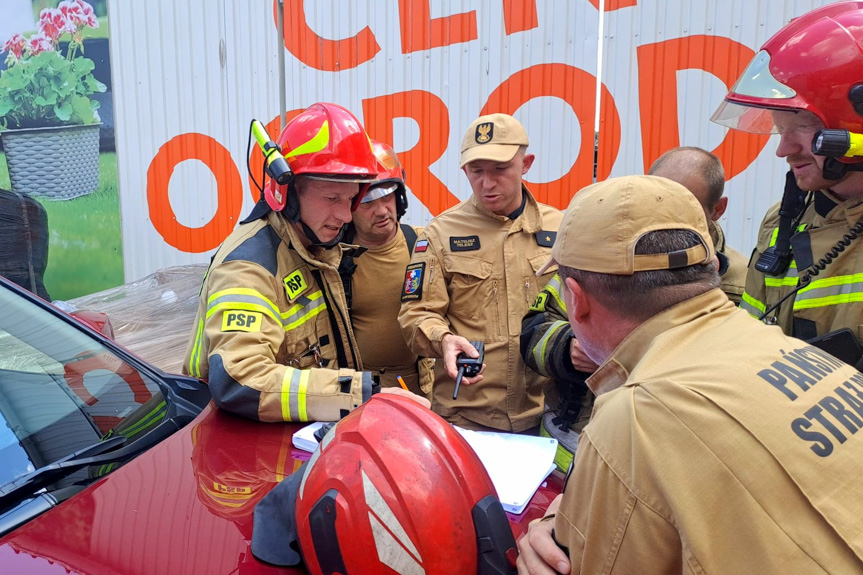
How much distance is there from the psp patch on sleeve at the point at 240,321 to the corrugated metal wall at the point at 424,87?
3.11 metres

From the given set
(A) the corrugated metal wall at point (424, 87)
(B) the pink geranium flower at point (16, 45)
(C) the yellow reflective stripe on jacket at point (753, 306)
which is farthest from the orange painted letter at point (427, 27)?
(B) the pink geranium flower at point (16, 45)

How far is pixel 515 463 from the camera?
1.78m

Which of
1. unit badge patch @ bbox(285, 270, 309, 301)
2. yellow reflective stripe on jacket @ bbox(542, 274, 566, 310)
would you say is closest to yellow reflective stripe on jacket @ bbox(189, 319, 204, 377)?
unit badge patch @ bbox(285, 270, 309, 301)

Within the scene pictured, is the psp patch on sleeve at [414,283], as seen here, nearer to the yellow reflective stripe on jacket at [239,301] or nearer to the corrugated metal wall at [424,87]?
the yellow reflective stripe on jacket at [239,301]

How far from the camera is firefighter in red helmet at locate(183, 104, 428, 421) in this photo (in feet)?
6.46

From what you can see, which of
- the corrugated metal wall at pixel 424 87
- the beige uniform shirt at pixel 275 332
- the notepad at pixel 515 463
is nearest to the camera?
the notepad at pixel 515 463

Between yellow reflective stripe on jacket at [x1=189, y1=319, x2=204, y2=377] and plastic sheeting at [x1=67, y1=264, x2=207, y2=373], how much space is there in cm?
195

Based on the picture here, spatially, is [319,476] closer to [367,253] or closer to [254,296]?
[254,296]

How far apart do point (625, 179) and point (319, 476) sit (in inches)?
33.0

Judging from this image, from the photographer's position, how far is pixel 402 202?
3.42 meters

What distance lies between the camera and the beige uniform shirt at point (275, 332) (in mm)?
1958

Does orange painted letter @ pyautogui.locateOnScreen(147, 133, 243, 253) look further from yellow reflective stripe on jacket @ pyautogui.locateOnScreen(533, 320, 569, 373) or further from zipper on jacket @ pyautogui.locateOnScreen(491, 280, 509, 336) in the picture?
yellow reflective stripe on jacket @ pyautogui.locateOnScreen(533, 320, 569, 373)

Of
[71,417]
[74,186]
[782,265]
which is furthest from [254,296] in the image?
[74,186]

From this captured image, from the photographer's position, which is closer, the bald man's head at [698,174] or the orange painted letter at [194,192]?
the bald man's head at [698,174]
